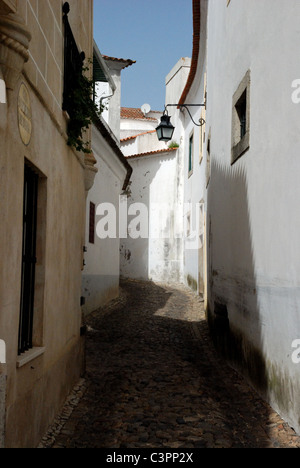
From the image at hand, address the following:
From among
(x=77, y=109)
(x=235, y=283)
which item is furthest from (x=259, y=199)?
(x=77, y=109)

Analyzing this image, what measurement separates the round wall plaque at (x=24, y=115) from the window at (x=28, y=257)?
42 centimetres

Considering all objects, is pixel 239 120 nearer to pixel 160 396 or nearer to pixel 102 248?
pixel 160 396

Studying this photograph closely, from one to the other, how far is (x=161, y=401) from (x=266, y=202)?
264 cm

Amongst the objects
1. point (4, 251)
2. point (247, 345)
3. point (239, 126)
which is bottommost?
point (247, 345)

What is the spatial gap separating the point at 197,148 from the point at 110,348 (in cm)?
935

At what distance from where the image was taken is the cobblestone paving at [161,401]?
4562 mm

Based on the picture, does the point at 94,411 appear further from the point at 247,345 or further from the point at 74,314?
the point at 247,345

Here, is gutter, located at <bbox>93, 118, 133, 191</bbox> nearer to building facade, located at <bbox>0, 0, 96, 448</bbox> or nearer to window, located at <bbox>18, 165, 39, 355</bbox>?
building facade, located at <bbox>0, 0, 96, 448</bbox>

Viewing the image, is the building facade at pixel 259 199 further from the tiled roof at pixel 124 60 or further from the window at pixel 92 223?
the tiled roof at pixel 124 60

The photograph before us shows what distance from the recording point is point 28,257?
14.4ft

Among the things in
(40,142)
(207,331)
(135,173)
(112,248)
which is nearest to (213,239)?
(207,331)

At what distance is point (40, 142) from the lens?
4363mm

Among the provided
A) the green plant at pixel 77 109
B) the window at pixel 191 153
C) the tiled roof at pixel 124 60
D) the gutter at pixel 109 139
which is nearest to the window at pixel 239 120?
the green plant at pixel 77 109

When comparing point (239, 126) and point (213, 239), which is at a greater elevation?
point (239, 126)
